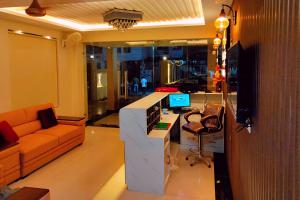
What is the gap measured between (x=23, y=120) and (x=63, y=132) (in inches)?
30.3

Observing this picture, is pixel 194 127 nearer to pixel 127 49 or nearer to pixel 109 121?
pixel 109 121

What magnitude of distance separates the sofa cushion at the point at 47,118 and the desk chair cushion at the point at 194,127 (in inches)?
109

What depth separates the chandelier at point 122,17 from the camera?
4.72m

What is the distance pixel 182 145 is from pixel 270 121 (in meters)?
4.24

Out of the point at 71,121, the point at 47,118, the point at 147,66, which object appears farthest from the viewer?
the point at 147,66

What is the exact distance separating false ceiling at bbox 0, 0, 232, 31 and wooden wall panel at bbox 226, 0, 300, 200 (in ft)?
8.24

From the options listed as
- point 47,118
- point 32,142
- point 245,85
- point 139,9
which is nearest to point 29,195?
point 245,85

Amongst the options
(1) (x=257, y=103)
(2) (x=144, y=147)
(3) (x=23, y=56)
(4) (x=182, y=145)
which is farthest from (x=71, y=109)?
(1) (x=257, y=103)

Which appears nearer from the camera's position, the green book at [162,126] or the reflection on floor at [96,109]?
the green book at [162,126]

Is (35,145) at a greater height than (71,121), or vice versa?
(71,121)

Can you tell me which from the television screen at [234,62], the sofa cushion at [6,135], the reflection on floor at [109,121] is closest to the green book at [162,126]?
the television screen at [234,62]

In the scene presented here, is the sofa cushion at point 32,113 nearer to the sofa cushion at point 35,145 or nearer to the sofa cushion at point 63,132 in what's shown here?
the sofa cushion at point 63,132

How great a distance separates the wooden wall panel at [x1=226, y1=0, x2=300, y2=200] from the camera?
3.03ft

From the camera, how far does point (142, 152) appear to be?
3.54 meters
